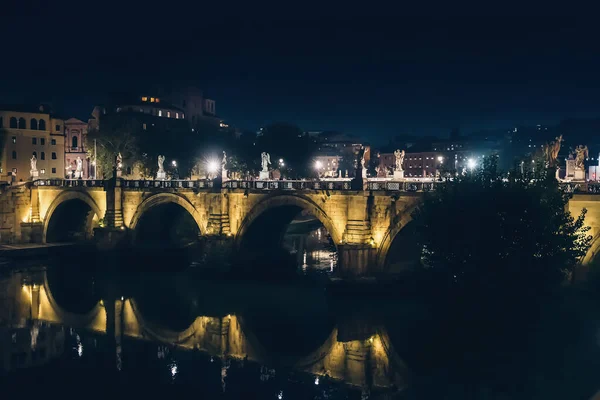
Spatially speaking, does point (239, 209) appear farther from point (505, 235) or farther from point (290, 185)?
point (505, 235)

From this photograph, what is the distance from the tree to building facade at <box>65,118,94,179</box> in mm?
71732

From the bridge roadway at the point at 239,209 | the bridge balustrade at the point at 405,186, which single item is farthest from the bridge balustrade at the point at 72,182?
the bridge balustrade at the point at 405,186

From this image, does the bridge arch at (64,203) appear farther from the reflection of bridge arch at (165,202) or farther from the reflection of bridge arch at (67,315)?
the reflection of bridge arch at (67,315)

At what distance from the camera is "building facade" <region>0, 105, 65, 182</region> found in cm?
7550

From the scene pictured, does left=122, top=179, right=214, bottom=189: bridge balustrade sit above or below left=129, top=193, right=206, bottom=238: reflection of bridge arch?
above

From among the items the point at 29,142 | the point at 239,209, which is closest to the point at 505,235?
the point at 239,209

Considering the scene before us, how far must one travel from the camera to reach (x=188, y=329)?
3325 cm

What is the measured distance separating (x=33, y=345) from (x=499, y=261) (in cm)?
2291

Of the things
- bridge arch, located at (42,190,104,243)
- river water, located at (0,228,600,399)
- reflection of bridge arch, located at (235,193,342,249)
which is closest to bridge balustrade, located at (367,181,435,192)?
reflection of bridge arch, located at (235,193,342,249)

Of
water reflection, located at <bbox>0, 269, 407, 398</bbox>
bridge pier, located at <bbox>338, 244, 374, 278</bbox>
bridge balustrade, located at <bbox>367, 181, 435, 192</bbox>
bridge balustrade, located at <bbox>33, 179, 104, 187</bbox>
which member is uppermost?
bridge balustrade, located at <bbox>33, 179, 104, 187</bbox>

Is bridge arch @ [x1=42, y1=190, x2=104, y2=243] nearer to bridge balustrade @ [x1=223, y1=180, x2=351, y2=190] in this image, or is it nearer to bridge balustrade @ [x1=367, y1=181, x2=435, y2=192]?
bridge balustrade @ [x1=223, y1=180, x2=351, y2=190]

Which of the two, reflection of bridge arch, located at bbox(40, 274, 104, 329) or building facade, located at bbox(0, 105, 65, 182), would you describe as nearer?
reflection of bridge arch, located at bbox(40, 274, 104, 329)

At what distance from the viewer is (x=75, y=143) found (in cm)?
9100

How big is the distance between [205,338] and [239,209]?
15.0m
